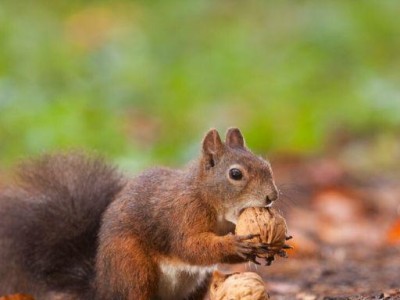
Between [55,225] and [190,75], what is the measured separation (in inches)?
225

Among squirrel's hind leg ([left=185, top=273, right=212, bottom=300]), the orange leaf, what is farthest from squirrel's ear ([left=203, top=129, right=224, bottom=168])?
the orange leaf

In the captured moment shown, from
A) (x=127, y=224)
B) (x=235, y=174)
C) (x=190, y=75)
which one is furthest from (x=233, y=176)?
(x=190, y=75)

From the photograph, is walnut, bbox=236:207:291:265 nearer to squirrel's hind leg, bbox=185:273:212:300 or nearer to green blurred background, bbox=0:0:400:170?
squirrel's hind leg, bbox=185:273:212:300

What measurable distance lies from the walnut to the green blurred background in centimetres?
285

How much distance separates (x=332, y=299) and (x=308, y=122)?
4.09 meters

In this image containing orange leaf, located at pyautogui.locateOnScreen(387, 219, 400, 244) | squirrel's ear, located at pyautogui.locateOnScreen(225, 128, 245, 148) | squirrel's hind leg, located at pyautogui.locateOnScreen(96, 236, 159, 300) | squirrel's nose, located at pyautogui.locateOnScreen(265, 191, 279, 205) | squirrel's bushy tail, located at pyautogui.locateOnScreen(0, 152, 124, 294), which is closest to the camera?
squirrel's nose, located at pyautogui.locateOnScreen(265, 191, 279, 205)

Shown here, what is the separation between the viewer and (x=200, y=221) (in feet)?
12.1

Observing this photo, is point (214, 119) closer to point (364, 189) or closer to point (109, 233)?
point (364, 189)

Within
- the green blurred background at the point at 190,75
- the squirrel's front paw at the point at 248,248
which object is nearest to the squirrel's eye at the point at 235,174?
the squirrel's front paw at the point at 248,248

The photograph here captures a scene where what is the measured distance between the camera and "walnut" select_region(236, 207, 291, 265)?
138 inches

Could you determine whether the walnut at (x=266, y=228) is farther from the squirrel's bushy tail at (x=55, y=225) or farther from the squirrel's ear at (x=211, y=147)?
the squirrel's bushy tail at (x=55, y=225)

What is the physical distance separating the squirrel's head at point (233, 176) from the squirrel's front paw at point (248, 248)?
0.14m

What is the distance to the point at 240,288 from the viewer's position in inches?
136

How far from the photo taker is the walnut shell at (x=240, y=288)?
3430mm
